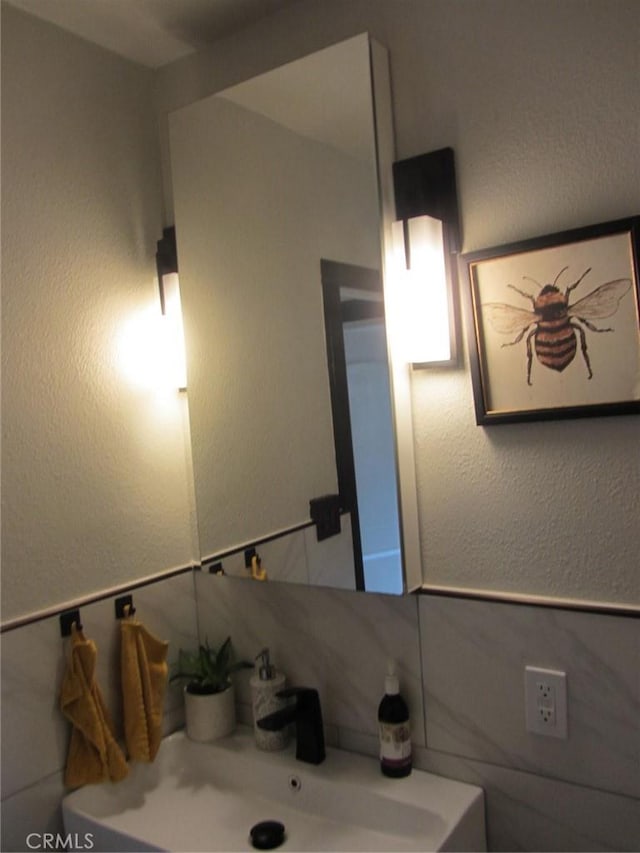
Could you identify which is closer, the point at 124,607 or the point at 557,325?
the point at 557,325

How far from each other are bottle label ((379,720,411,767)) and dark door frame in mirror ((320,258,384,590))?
268 mm

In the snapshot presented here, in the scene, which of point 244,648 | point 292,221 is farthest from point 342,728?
point 292,221

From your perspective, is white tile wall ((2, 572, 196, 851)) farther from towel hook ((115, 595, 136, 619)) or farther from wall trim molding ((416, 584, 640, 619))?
wall trim molding ((416, 584, 640, 619))

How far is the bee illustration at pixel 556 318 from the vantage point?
1.21 m

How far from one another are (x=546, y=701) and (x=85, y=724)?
2.83ft

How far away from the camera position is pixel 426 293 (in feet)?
4.43

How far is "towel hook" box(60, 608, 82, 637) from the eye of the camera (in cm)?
144

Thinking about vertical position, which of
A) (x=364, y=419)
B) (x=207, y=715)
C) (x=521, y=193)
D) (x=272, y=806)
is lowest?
(x=272, y=806)

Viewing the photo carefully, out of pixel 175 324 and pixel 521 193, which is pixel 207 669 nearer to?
pixel 175 324

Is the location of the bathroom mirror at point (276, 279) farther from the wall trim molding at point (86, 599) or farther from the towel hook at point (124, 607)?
the towel hook at point (124, 607)

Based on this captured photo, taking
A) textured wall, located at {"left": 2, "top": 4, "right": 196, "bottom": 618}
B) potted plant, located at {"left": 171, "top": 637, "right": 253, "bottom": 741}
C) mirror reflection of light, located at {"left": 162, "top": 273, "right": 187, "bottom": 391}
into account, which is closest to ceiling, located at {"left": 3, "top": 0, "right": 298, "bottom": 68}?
textured wall, located at {"left": 2, "top": 4, "right": 196, "bottom": 618}

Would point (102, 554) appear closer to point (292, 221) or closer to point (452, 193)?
point (292, 221)

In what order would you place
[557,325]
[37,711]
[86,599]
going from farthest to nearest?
1. [86,599]
2. [37,711]
3. [557,325]

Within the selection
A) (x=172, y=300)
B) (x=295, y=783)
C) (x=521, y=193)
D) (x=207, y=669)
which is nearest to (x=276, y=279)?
(x=172, y=300)
